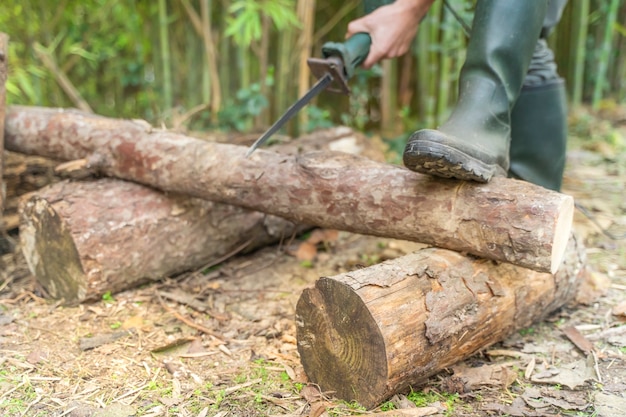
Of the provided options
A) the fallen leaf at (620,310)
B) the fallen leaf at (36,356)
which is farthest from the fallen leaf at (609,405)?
the fallen leaf at (36,356)

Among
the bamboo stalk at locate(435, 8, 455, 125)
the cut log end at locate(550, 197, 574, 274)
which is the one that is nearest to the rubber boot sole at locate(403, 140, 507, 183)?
the cut log end at locate(550, 197, 574, 274)

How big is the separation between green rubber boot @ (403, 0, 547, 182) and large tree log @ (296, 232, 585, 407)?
0.28 m

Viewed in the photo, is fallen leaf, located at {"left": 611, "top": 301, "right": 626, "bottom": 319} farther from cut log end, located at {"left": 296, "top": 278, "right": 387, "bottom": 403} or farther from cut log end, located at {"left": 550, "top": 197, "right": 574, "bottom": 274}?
cut log end, located at {"left": 296, "top": 278, "right": 387, "bottom": 403}

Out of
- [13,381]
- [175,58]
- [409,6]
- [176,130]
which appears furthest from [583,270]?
[175,58]

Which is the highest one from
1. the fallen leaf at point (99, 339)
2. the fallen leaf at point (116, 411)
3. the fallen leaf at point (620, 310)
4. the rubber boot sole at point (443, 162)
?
the rubber boot sole at point (443, 162)

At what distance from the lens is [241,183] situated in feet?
6.82

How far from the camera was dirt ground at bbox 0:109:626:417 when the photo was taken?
5.07ft

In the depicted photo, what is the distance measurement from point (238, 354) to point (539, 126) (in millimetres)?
1305

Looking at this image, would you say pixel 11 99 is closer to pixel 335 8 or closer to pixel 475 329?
pixel 335 8

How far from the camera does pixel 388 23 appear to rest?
2082 mm

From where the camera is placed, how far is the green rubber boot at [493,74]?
1692mm

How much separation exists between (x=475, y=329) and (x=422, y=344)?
0.21m

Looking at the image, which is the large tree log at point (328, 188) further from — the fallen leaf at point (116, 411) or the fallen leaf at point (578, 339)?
the fallen leaf at point (116, 411)

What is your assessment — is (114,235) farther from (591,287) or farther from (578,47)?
(578,47)
